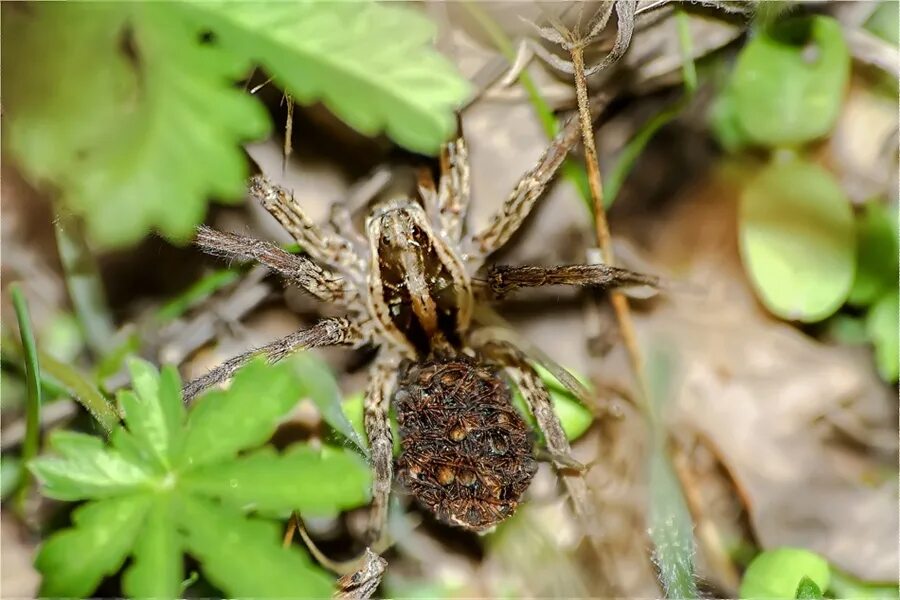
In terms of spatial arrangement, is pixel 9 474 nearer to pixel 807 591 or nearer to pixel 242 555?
pixel 242 555

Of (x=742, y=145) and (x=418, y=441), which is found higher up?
(x=742, y=145)

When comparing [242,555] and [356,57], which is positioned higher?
[356,57]

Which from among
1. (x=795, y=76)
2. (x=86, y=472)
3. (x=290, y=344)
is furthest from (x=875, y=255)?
(x=86, y=472)

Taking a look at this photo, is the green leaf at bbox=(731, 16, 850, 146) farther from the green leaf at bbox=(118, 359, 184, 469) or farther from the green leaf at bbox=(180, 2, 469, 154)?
the green leaf at bbox=(118, 359, 184, 469)

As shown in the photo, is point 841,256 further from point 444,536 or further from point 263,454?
point 263,454

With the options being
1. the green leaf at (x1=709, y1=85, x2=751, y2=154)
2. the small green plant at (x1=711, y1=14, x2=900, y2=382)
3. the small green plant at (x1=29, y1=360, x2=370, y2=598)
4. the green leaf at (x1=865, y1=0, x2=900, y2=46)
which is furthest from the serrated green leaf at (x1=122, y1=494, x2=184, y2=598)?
the green leaf at (x1=865, y1=0, x2=900, y2=46)

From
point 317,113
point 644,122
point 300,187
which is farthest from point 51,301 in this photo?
point 644,122

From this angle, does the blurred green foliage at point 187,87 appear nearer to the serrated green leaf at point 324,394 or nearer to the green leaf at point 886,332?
the serrated green leaf at point 324,394
